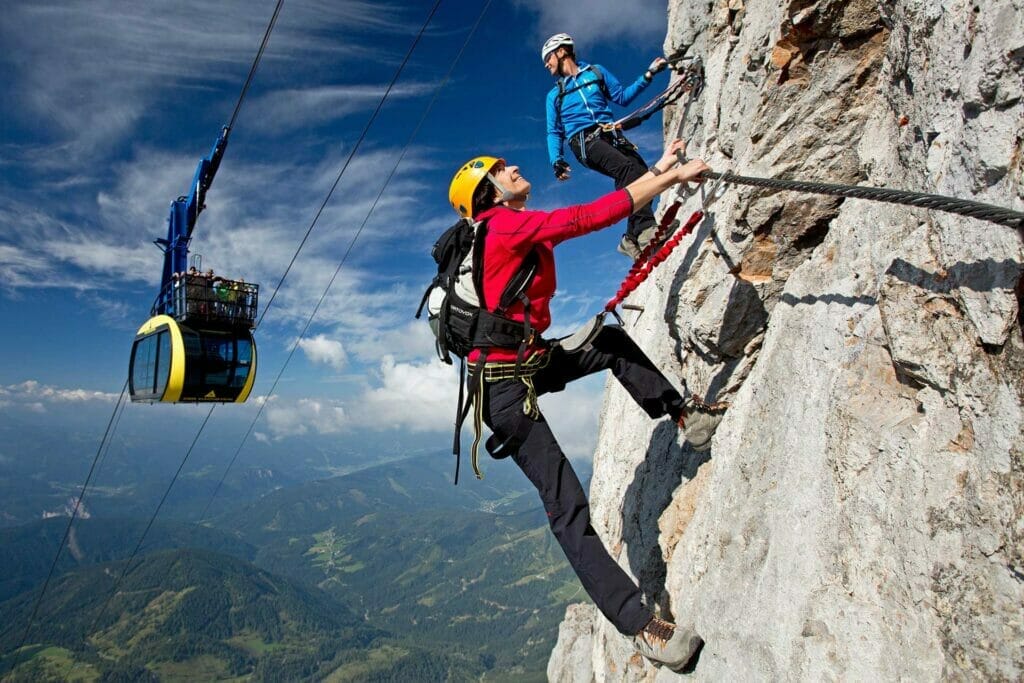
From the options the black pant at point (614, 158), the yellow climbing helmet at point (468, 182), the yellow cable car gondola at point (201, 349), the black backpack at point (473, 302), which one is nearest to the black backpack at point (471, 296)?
the black backpack at point (473, 302)

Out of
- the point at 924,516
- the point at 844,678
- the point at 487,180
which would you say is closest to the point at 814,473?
the point at 924,516

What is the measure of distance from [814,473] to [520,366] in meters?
2.76

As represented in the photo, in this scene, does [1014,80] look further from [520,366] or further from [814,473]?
[520,366]

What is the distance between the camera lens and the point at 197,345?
19031 mm

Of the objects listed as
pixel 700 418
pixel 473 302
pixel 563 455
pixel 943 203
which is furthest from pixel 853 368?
pixel 473 302

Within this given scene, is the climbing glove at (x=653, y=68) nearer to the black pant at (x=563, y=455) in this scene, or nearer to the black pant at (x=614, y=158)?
the black pant at (x=614, y=158)

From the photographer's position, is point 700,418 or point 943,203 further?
point 700,418

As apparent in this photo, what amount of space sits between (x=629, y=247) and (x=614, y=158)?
5.52ft

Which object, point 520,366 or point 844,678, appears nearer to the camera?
point 844,678

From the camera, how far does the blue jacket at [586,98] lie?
969 centimetres

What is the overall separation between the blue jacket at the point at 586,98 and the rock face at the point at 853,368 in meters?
1.61

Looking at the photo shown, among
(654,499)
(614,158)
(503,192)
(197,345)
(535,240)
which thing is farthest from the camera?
(197,345)

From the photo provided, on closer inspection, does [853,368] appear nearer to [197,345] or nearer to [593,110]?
[593,110]

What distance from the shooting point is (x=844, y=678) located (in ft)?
12.9
